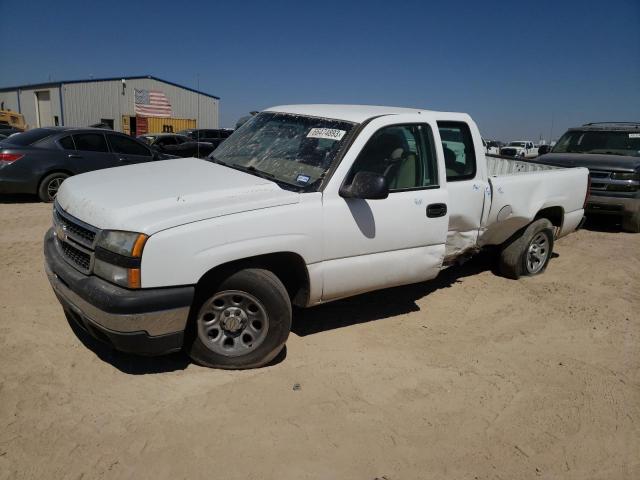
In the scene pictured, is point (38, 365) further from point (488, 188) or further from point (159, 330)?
point (488, 188)

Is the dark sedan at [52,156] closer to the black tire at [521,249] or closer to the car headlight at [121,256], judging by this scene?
the car headlight at [121,256]

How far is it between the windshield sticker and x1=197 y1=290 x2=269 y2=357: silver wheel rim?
4.69 ft

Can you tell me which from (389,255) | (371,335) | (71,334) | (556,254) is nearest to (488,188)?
(389,255)

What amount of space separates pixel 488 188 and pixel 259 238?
8.57ft

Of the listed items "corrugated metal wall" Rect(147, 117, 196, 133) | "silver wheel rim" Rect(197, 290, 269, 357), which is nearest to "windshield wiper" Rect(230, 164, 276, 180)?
"silver wheel rim" Rect(197, 290, 269, 357)

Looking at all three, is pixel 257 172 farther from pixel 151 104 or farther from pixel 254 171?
pixel 151 104

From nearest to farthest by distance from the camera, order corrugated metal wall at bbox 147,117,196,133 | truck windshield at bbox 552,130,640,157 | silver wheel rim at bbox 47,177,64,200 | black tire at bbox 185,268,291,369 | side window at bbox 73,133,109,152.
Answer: black tire at bbox 185,268,291,369
silver wheel rim at bbox 47,177,64,200
side window at bbox 73,133,109,152
truck windshield at bbox 552,130,640,157
corrugated metal wall at bbox 147,117,196,133

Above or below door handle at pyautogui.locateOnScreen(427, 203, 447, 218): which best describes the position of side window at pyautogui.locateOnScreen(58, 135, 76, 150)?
above

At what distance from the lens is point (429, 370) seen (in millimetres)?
3654

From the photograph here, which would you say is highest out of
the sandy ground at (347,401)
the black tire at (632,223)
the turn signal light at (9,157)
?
the turn signal light at (9,157)

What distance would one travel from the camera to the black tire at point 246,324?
324 cm

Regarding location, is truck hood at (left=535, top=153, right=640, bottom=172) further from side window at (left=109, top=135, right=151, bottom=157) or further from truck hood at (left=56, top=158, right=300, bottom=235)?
side window at (left=109, top=135, right=151, bottom=157)

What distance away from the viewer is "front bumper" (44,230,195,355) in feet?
9.41

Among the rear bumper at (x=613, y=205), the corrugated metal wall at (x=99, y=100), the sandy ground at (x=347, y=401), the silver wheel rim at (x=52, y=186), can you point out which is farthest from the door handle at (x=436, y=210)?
the corrugated metal wall at (x=99, y=100)
